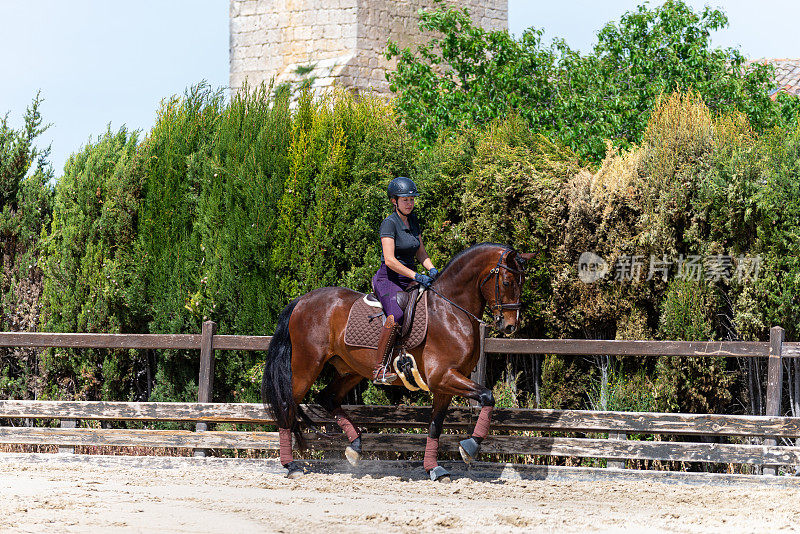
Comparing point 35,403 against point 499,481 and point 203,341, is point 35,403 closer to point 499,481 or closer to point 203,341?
point 203,341

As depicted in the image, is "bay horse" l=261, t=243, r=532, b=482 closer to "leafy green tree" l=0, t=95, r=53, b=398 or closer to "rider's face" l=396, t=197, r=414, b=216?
"rider's face" l=396, t=197, r=414, b=216

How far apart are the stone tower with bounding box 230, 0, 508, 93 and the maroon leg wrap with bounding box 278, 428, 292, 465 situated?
10990mm

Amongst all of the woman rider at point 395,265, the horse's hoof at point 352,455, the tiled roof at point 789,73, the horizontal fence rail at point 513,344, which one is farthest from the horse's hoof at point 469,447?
the tiled roof at point 789,73

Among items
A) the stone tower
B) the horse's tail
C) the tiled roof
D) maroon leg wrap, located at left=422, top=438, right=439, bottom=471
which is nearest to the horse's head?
maroon leg wrap, located at left=422, top=438, right=439, bottom=471

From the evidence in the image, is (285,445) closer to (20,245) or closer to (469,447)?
(469,447)

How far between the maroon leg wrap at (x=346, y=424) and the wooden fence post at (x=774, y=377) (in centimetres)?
360

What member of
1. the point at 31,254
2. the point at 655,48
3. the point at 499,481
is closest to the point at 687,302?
the point at 499,481

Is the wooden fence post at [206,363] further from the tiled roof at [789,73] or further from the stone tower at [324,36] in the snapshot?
the tiled roof at [789,73]

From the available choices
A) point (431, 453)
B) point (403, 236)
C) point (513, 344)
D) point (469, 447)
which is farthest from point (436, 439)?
point (403, 236)

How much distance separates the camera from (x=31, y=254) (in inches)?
417

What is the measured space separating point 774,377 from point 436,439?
3.00 m

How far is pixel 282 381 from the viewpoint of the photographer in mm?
8258

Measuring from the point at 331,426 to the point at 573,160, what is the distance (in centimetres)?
360

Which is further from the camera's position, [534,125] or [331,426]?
[534,125]
